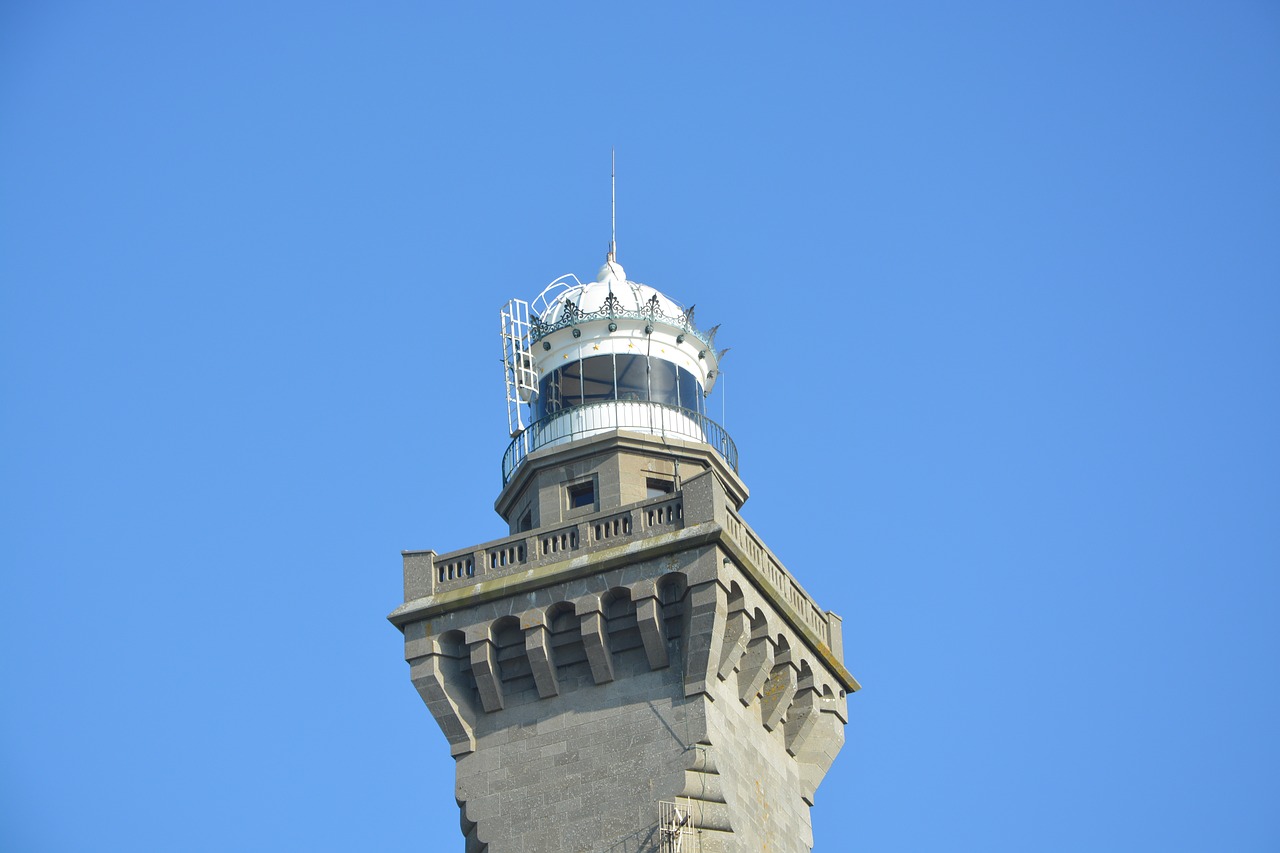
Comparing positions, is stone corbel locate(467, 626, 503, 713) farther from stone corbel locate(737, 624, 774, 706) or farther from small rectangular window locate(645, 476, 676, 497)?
small rectangular window locate(645, 476, 676, 497)

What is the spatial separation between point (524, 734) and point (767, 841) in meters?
5.20

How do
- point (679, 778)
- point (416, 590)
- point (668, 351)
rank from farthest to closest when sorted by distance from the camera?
point (668, 351), point (416, 590), point (679, 778)

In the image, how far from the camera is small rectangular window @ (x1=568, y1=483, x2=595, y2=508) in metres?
56.6

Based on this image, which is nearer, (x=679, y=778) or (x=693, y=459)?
(x=679, y=778)

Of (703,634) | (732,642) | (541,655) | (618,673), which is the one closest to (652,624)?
(703,634)

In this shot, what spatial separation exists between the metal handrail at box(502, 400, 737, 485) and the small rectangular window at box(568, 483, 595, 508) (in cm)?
137

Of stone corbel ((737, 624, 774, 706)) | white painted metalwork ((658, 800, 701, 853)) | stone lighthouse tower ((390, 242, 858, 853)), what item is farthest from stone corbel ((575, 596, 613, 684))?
white painted metalwork ((658, 800, 701, 853))

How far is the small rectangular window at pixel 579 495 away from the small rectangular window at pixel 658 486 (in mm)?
1223

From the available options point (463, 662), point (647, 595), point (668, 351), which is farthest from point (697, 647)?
point (668, 351)

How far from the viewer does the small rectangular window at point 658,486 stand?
5662 centimetres

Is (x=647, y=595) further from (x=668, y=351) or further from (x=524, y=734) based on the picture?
(x=668, y=351)

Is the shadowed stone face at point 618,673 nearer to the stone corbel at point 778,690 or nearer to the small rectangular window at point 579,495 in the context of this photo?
the stone corbel at point 778,690

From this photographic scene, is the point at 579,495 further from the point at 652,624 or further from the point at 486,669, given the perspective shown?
the point at 652,624

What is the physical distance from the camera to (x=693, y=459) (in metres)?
57.2
